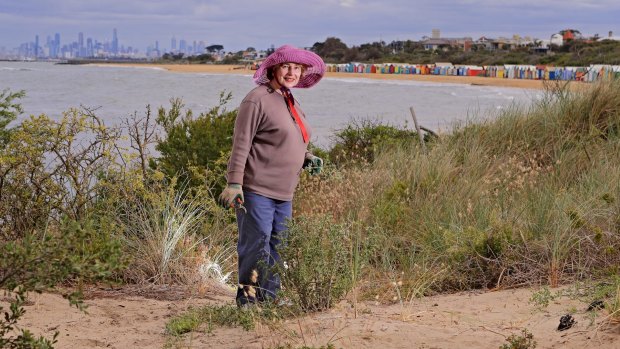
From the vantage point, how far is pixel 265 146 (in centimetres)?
593

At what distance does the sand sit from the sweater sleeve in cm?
96

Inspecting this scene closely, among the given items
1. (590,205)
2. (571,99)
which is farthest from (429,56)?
(590,205)

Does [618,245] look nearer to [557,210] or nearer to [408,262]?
[557,210]

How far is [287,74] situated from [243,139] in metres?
0.58

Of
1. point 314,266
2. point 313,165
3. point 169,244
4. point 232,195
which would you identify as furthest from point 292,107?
point 169,244

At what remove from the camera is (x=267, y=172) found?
19.5 feet

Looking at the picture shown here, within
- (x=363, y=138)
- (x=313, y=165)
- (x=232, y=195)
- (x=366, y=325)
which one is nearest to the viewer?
(x=366, y=325)

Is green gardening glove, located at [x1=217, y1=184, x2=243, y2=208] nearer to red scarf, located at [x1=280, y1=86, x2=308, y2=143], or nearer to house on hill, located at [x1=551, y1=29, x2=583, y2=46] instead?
red scarf, located at [x1=280, y1=86, x2=308, y2=143]

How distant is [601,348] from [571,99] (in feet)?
25.5

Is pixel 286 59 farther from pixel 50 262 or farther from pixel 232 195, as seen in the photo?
pixel 50 262

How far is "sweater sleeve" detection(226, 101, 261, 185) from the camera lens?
576 cm

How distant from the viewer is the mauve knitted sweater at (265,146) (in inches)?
228

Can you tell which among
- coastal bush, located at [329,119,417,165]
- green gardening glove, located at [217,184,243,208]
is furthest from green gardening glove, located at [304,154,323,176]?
coastal bush, located at [329,119,417,165]

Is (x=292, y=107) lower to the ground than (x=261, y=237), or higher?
higher
